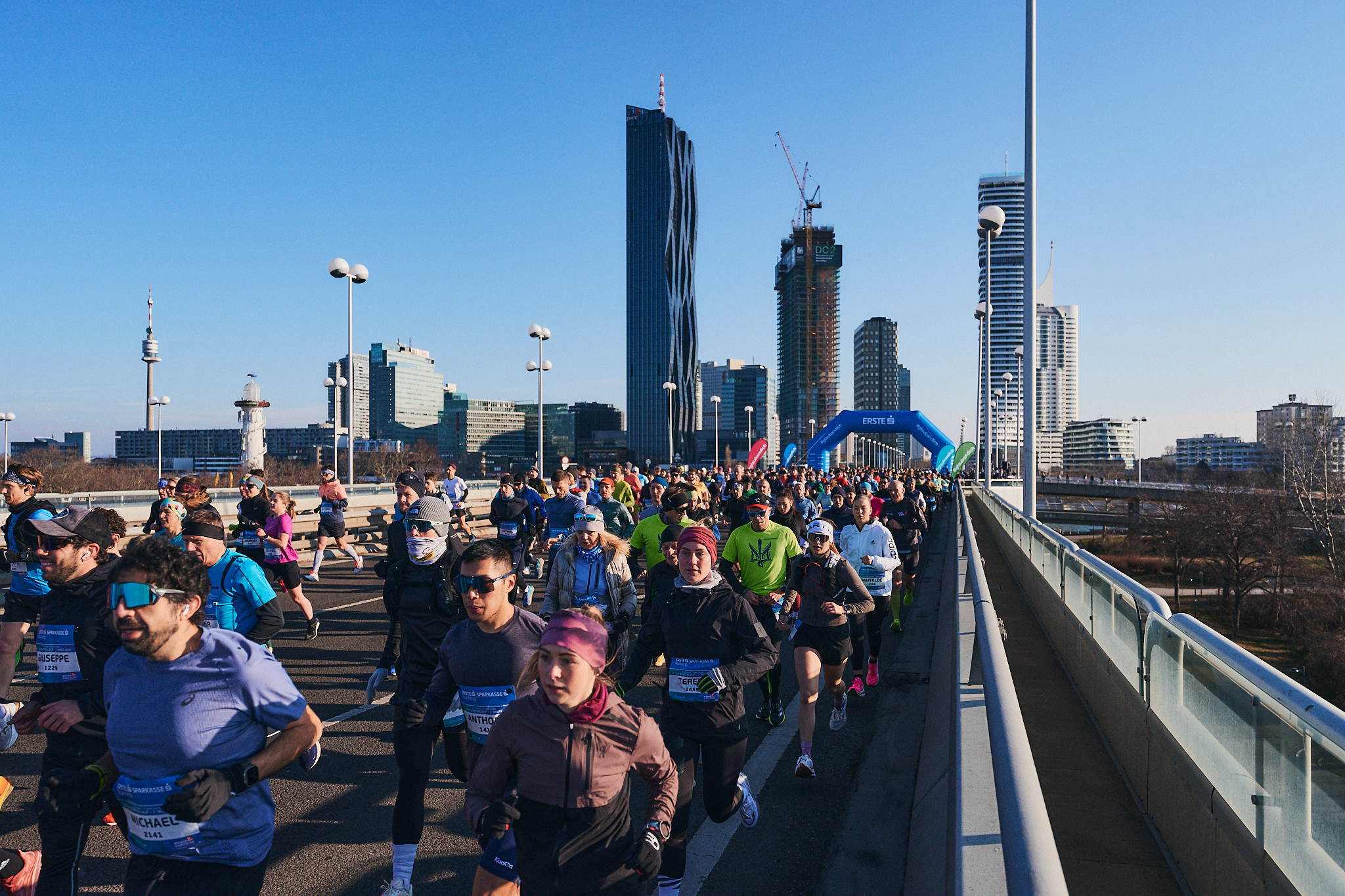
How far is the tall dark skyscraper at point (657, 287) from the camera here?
17350 centimetres

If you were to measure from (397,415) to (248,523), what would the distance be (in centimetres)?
18638

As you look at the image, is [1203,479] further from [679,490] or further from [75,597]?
[75,597]

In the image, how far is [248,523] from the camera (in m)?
10.8

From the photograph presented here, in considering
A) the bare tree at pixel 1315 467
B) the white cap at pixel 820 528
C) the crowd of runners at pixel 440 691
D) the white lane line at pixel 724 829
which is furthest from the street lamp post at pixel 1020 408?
the bare tree at pixel 1315 467

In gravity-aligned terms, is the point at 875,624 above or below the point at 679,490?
below

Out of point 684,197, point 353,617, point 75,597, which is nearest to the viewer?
point 75,597

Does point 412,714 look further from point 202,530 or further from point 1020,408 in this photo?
point 1020,408

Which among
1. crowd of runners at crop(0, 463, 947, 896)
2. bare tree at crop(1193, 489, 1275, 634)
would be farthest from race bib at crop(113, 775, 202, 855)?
bare tree at crop(1193, 489, 1275, 634)

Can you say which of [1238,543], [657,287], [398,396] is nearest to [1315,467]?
[1238,543]

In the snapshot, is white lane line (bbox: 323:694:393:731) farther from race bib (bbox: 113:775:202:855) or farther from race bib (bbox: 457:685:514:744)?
race bib (bbox: 113:775:202:855)

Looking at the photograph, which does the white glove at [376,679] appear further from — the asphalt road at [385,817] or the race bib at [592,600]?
the race bib at [592,600]

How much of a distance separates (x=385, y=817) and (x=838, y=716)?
12.8 feet

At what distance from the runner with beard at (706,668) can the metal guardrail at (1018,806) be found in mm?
1627

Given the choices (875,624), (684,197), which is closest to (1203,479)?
(875,624)
